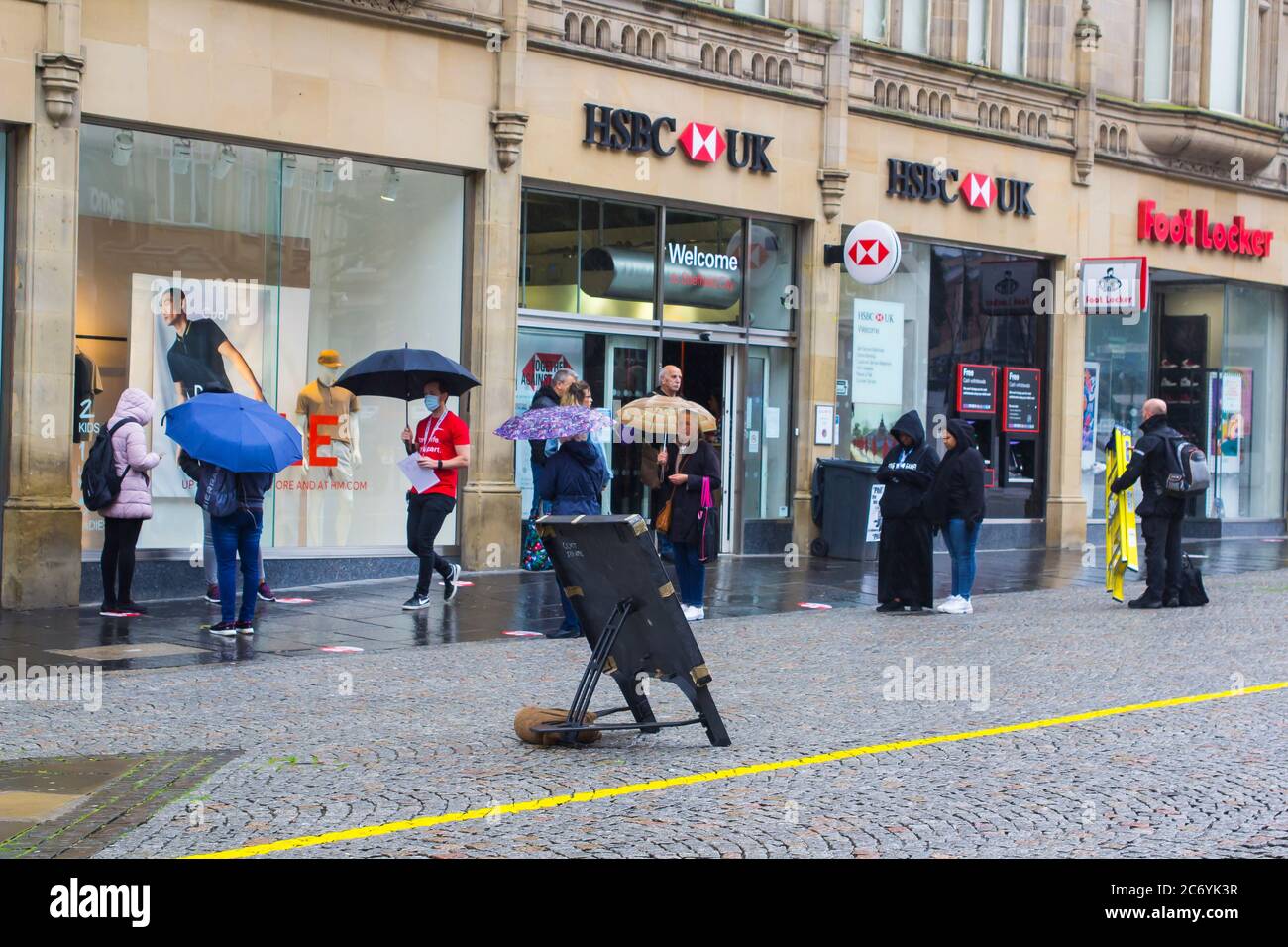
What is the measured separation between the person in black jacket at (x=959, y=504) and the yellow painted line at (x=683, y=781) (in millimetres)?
4737

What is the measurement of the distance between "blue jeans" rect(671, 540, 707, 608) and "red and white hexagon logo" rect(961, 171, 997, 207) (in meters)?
10.4

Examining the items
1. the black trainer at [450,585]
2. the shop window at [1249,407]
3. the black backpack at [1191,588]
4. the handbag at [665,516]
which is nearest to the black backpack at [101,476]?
the black trainer at [450,585]

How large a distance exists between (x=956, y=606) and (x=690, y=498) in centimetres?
309

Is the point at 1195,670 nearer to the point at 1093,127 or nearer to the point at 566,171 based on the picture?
the point at 566,171

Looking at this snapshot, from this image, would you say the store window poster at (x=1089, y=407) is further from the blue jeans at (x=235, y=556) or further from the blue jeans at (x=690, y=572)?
the blue jeans at (x=235, y=556)

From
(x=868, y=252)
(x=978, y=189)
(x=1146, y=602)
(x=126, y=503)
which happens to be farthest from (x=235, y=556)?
(x=978, y=189)

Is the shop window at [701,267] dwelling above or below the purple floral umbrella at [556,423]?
above

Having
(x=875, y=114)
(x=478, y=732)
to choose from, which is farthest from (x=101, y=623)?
(x=875, y=114)

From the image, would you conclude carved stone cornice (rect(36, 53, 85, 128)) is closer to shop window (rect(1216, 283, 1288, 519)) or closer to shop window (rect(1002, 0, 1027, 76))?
shop window (rect(1002, 0, 1027, 76))

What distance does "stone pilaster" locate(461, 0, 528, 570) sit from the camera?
56.5ft

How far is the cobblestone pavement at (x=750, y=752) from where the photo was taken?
20.6ft

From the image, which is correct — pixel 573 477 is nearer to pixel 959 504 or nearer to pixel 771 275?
pixel 959 504

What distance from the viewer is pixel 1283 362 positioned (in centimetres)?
2831

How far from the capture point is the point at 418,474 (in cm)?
1431
